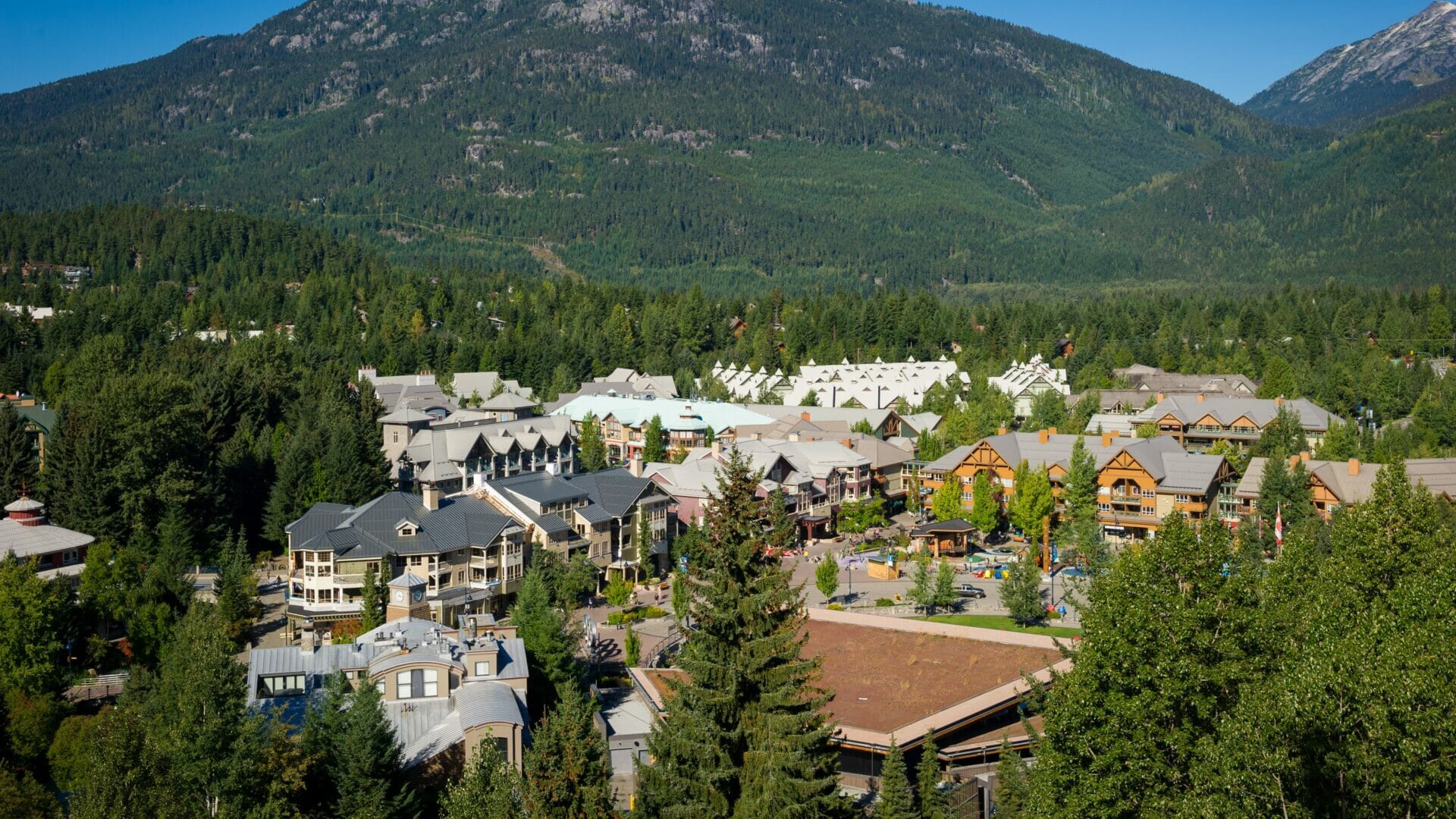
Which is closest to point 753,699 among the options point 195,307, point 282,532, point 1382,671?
point 1382,671

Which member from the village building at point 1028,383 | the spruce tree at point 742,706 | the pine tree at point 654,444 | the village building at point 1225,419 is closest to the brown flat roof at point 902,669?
the spruce tree at point 742,706

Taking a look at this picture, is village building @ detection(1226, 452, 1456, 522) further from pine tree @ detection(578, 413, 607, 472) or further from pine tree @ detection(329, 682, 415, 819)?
pine tree @ detection(329, 682, 415, 819)

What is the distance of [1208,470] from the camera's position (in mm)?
67000

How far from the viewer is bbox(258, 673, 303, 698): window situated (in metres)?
36.0

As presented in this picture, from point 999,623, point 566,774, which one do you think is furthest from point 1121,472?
point 566,774

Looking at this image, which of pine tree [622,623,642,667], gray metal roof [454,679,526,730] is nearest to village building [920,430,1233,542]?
pine tree [622,623,642,667]

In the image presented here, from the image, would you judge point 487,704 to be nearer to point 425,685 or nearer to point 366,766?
point 425,685

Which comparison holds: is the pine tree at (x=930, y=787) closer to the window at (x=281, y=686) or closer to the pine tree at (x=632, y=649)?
the pine tree at (x=632, y=649)

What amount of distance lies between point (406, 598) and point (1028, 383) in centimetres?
5935

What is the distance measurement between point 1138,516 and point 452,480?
108 feet

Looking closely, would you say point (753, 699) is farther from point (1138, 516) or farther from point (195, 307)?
point (195, 307)

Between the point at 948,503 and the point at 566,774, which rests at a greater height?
the point at 948,503

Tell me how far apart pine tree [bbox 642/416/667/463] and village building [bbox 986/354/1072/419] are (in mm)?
25473

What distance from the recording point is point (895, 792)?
30.7 meters
